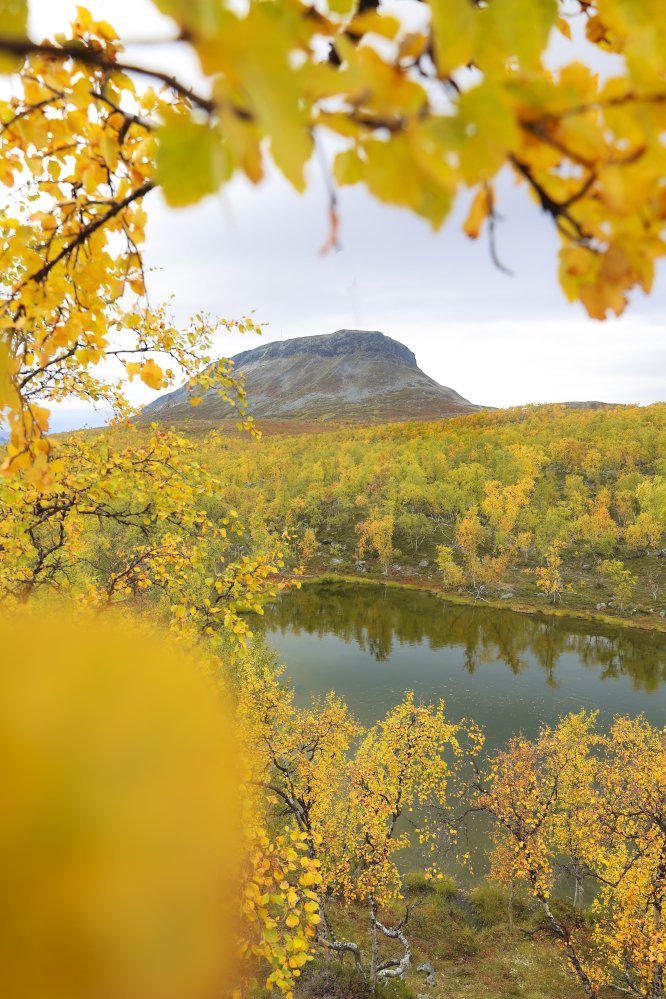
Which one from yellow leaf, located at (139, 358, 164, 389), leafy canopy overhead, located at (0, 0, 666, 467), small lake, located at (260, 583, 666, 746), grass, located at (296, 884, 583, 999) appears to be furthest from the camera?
small lake, located at (260, 583, 666, 746)

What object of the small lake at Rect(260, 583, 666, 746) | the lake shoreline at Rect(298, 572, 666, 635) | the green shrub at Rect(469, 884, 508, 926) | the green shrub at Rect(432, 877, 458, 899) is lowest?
the green shrub at Rect(469, 884, 508, 926)

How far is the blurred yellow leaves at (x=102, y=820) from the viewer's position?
1.00 m

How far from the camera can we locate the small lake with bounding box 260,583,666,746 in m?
31.0

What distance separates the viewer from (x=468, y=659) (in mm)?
37812

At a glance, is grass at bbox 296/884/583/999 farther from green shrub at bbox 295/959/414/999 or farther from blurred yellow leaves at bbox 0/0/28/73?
blurred yellow leaves at bbox 0/0/28/73

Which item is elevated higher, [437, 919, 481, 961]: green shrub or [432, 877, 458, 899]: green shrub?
[432, 877, 458, 899]: green shrub

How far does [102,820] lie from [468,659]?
4005 centimetres

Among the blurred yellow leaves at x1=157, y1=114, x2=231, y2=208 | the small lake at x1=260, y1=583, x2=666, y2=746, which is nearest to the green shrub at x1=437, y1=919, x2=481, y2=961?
the small lake at x1=260, y1=583, x2=666, y2=746

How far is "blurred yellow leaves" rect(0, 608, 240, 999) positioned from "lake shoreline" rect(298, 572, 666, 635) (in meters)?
40.7

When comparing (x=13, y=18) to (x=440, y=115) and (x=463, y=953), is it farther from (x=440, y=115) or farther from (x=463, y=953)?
(x=463, y=953)

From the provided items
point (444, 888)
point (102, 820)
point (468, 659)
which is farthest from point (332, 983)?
point (468, 659)

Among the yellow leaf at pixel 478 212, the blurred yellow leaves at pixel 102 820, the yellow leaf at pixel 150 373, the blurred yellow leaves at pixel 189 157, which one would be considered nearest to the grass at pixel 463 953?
the blurred yellow leaves at pixel 102 820

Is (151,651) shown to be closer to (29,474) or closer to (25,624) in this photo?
(25,624)

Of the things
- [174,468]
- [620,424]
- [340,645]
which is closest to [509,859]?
[174,468]
